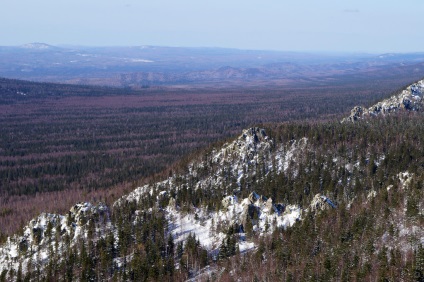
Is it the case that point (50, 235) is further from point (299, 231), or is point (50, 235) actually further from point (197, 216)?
point (299, 231)

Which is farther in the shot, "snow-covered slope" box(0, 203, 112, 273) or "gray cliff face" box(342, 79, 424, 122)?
"gray cliff face" box(342, 79, 424, 122)

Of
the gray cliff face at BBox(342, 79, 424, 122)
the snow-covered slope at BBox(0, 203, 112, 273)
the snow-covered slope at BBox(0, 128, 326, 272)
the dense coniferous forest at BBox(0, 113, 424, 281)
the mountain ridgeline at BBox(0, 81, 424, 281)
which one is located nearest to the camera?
the dense coniferous forest at BBox(0, 113, 424, 281)

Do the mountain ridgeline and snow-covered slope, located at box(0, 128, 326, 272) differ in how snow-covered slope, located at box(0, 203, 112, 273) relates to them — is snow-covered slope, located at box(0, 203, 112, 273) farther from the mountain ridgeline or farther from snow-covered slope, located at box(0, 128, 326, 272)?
the mountain ridgeline

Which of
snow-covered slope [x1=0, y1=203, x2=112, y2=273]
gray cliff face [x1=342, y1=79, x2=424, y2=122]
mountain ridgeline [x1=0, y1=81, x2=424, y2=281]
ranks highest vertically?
gray cliff face [x1=342, y1=79, x2=424, y2=122]

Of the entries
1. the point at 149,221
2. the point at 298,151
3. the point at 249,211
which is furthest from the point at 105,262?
the point at 298,151

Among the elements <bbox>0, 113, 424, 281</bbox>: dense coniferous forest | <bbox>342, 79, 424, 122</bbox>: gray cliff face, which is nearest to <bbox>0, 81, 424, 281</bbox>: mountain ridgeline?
<bbox>0, 113, 424, 281</bbox>: dense coniferous forest

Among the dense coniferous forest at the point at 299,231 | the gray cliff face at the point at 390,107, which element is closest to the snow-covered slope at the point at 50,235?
the dense coniferous forest at the point at 299,231

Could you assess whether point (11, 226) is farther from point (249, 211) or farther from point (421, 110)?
point (421, 110)

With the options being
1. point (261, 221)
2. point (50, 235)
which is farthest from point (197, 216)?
point (50, 235)
